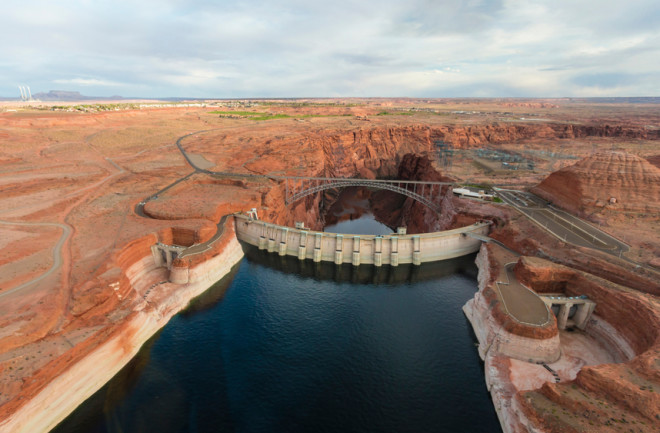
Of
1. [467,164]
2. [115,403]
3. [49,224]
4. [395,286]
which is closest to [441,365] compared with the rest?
[395,286]

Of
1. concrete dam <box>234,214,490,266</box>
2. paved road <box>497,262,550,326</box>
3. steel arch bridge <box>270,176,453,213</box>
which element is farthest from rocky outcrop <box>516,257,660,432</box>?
steel arch bridge <box>270,176,453,213</box>

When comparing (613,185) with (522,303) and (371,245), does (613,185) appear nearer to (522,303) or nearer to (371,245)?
(522,303)

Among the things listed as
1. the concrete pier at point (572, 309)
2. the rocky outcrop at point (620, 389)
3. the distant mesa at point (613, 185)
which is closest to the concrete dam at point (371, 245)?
the distant mesa at point (613, 185)

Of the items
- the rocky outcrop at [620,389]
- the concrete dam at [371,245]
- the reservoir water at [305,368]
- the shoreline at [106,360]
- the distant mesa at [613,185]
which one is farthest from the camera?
the concrete dam at [371,245]

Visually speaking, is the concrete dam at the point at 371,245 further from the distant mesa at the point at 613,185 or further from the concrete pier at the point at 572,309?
the concrete pier at the point at 572,309

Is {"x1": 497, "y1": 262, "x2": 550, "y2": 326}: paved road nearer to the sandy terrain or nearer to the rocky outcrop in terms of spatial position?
the sandy terrain

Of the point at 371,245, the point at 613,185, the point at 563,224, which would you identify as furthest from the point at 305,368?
the point at 613,185
